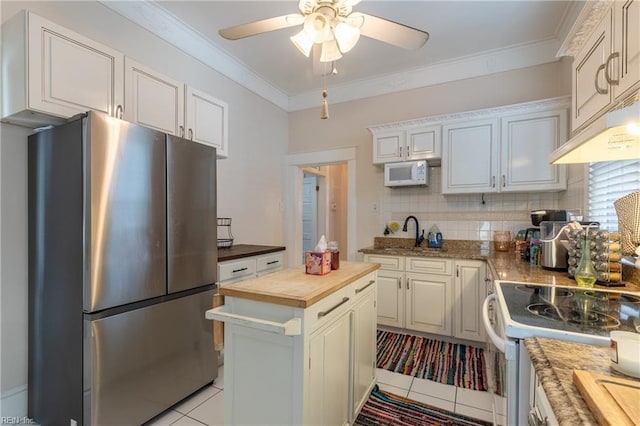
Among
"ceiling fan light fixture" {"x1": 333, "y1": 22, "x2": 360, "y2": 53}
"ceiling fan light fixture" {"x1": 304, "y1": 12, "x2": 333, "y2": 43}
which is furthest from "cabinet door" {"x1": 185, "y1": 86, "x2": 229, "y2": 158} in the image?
"ceiling fan light fixture" {"x1": 333, "y1": 22, "x2": 360, "y2": 53}

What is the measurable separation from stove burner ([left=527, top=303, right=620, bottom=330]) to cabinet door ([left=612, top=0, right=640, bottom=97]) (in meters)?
0.81

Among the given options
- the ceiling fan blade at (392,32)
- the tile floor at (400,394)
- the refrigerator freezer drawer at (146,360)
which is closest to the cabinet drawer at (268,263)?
the refrigerator freezer drawer at (146,360)

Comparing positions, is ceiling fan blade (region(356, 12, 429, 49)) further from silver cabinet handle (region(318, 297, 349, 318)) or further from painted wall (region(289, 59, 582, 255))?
painted wall (region(289, 59, 582, 255))

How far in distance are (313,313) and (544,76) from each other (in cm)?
328

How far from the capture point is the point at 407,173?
3217mm

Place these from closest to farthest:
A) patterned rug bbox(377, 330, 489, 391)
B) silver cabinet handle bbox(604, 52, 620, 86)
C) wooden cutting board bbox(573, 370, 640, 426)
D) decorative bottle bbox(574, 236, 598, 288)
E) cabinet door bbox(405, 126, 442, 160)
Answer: wooden cutting board bbox(573, 370, 640, 426) < silver cabinet handle bbox(604, 52, 620, 86) < decorative bottle bbox(574, 236, 598, 288) < patterned rug bbox(377, 330, 489, 391) < cabinet door bbox(405, 126, 442, 160)

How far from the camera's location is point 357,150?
150 inches

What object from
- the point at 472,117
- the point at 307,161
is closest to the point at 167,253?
the point at 307,161

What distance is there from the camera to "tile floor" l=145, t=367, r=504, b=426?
1844 mm

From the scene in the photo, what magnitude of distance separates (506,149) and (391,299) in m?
1.82

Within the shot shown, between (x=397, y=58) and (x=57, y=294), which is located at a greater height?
(x=397, y=58)

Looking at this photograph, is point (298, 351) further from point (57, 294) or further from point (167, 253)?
point (57, 294)

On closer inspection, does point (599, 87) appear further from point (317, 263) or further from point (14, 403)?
point (14, 403)

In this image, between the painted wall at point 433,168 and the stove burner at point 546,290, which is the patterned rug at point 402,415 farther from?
the painted wall at point 433,168
